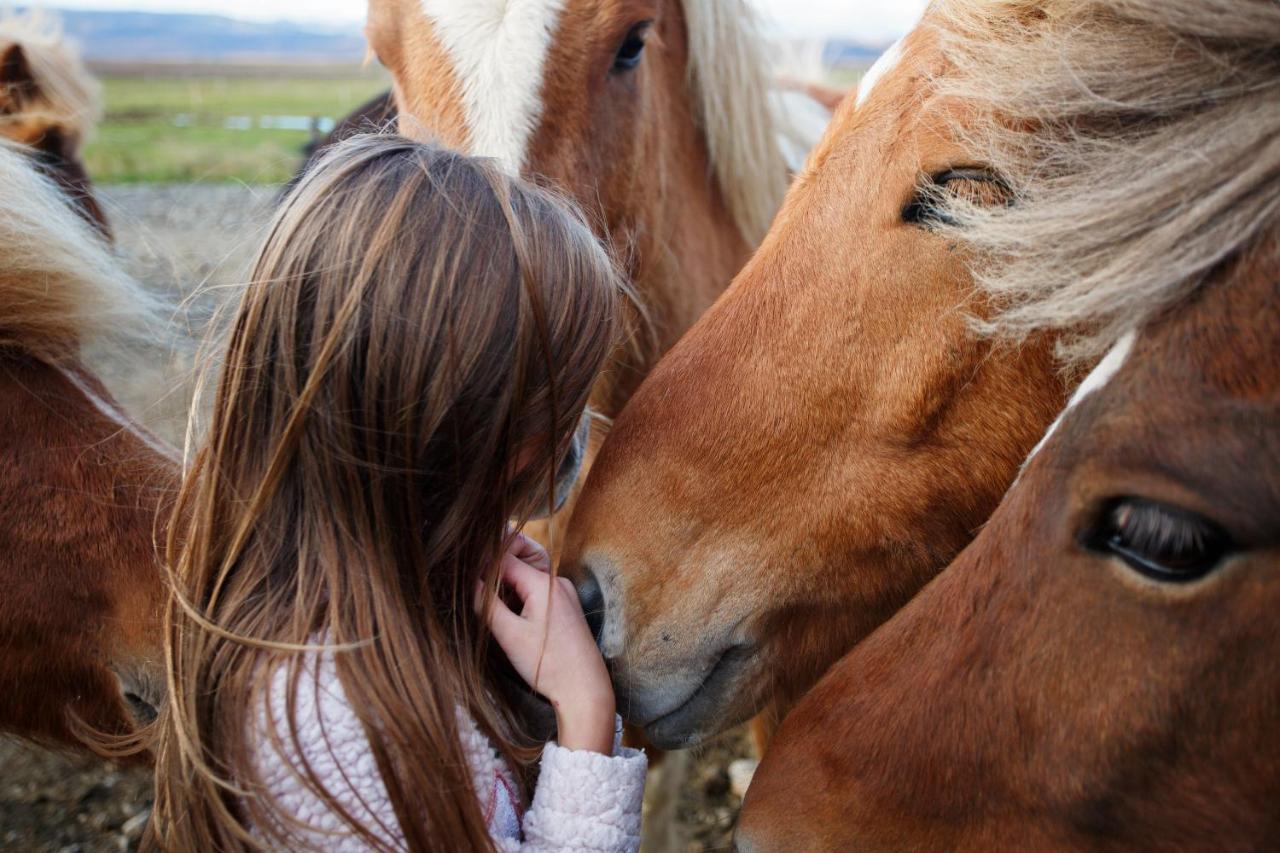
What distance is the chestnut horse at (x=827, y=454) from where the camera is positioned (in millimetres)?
1380

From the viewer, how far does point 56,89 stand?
2.79 meters

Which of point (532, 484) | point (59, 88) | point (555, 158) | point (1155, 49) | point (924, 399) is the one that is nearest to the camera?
point (1155, 49)

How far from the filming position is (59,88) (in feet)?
9.18

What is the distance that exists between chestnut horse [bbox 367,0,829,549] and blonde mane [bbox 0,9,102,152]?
42.1 inches

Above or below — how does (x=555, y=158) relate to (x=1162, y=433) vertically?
below

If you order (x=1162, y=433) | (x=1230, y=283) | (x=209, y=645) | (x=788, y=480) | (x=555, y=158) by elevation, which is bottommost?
(x=209, y=645)

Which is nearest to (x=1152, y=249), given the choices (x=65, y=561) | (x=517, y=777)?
(x=517, y=777)

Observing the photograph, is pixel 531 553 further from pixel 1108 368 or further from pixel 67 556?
pixel 1108 368

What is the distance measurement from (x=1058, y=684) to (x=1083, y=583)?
4.9 inches

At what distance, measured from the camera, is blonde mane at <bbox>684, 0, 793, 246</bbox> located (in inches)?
106

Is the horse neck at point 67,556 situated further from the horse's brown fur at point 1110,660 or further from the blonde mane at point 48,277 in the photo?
the horse's brown fur at point 1110,660

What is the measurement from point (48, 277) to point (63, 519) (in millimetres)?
480

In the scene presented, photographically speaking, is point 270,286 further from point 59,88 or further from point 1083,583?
point 59,88

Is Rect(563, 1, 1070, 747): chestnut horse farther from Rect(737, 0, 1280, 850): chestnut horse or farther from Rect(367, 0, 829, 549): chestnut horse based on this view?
Rect(367, 0, 829, 549): chestnut horse
